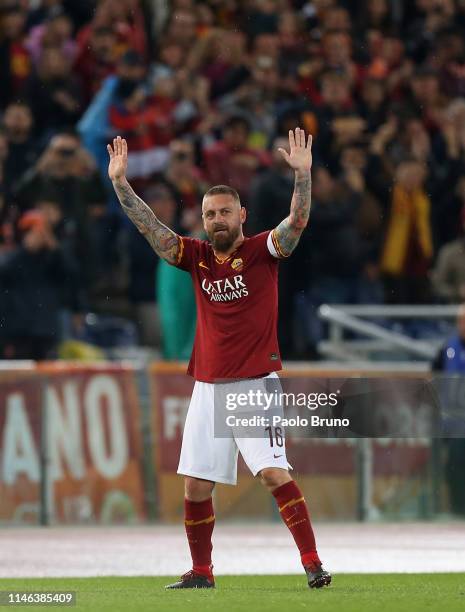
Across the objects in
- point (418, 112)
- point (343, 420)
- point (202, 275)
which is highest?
point (418, 112)

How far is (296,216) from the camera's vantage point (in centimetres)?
945

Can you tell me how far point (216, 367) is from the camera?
31.4 feet

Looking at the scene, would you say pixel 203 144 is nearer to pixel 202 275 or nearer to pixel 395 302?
pixel 395 302

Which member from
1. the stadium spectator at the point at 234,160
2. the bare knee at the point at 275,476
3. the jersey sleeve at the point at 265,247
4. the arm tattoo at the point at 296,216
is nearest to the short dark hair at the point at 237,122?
the stadium spectator at the point at 234,160

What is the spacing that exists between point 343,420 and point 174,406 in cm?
258

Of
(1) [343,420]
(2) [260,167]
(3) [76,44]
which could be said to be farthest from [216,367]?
(3) [76,44]

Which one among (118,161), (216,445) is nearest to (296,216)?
(118,161)

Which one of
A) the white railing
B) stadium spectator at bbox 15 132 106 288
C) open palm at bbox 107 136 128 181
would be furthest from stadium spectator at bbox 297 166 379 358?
open palm at bbox 107 136 128 181

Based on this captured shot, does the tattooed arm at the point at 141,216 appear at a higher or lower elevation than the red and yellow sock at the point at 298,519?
higher

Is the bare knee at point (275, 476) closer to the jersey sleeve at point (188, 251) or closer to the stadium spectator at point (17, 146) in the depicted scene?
the jersey sleeve at point (188, 251)

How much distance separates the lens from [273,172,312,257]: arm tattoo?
30.9ft

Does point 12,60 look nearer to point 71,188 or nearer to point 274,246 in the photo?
point 71,188

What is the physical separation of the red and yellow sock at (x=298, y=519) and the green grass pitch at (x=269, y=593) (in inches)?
Result: 8.4

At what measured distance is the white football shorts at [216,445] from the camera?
9.48m
